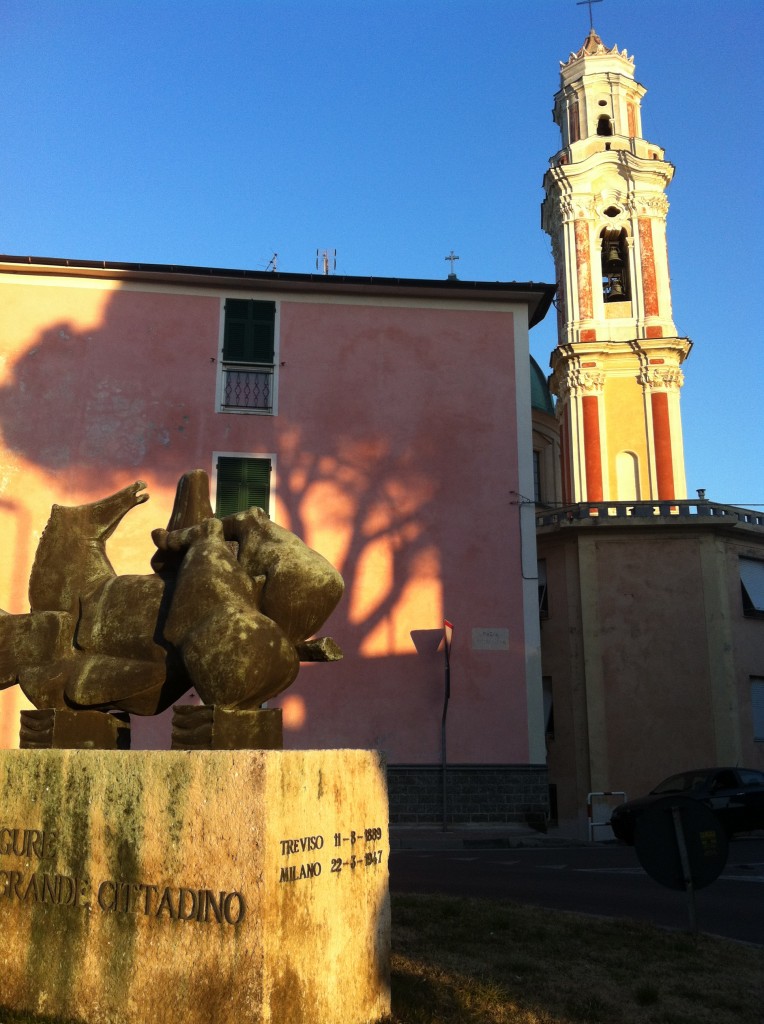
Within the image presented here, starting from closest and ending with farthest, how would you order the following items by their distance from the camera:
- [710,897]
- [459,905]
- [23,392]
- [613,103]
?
[459,905] → [710,897] → [23,392] → [613,103]

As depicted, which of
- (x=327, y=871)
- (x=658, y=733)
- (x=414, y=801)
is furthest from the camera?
(x=658, y=733)

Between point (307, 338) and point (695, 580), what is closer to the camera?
point (307, 338)

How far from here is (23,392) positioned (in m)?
17.1

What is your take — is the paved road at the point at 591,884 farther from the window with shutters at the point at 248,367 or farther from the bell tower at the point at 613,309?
the bell tower at the point at 613,309

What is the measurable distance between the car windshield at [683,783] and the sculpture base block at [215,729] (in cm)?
1257

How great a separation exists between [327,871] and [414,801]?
11.8 metres

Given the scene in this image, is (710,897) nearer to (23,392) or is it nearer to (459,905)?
(459,905)

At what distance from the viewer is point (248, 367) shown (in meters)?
17.6

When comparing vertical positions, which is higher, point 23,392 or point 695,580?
point 23,392

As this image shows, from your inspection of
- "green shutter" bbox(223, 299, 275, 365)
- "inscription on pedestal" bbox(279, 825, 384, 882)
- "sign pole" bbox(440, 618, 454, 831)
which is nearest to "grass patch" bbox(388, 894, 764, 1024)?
"inscription on pedestal" bbox(279, 825, 384, 882)

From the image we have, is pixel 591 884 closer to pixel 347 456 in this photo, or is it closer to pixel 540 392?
pixel 347 456

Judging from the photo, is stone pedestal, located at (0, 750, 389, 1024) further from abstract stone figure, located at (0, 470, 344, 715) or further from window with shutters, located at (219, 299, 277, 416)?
window with shutters, located at (219, 299, 277, 416)

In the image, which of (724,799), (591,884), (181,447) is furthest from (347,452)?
(591,884)

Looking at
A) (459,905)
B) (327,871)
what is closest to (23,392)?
(459,905)
